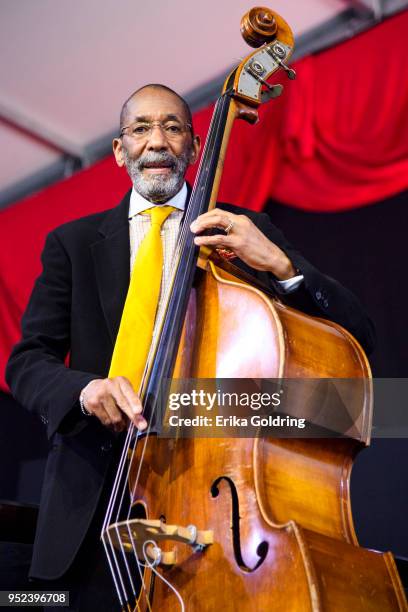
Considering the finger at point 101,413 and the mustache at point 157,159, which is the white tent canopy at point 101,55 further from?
the finger at point 101,413

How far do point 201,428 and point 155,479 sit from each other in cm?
11

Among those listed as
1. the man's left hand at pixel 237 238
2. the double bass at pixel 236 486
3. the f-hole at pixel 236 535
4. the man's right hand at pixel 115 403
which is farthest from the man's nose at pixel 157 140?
the f-hole at pixel 236 535

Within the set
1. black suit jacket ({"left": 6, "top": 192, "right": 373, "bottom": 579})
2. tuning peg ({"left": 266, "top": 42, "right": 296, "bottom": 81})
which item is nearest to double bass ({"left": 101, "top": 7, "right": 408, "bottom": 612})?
black suit jacket ({"left": 6, "top": 192, "right": 373, "bottom": 579})

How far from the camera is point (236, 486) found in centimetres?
126

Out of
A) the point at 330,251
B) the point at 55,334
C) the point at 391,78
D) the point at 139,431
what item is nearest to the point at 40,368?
the point at 55,334

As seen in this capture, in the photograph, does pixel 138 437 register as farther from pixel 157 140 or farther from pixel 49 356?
pixel 157 140

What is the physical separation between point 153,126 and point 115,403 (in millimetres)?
739

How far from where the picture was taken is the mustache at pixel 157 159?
5.83ft

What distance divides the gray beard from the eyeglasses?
55 millimetres

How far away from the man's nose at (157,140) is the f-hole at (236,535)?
0.81 metres

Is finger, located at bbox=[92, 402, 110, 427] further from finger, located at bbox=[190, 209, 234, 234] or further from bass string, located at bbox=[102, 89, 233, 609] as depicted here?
finger, located at bbox=[190, 209, 234, 234]

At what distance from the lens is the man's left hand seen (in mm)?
1469

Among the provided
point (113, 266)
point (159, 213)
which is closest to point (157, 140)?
point (159, 213)

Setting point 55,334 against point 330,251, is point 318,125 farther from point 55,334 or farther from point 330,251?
point 55,334
